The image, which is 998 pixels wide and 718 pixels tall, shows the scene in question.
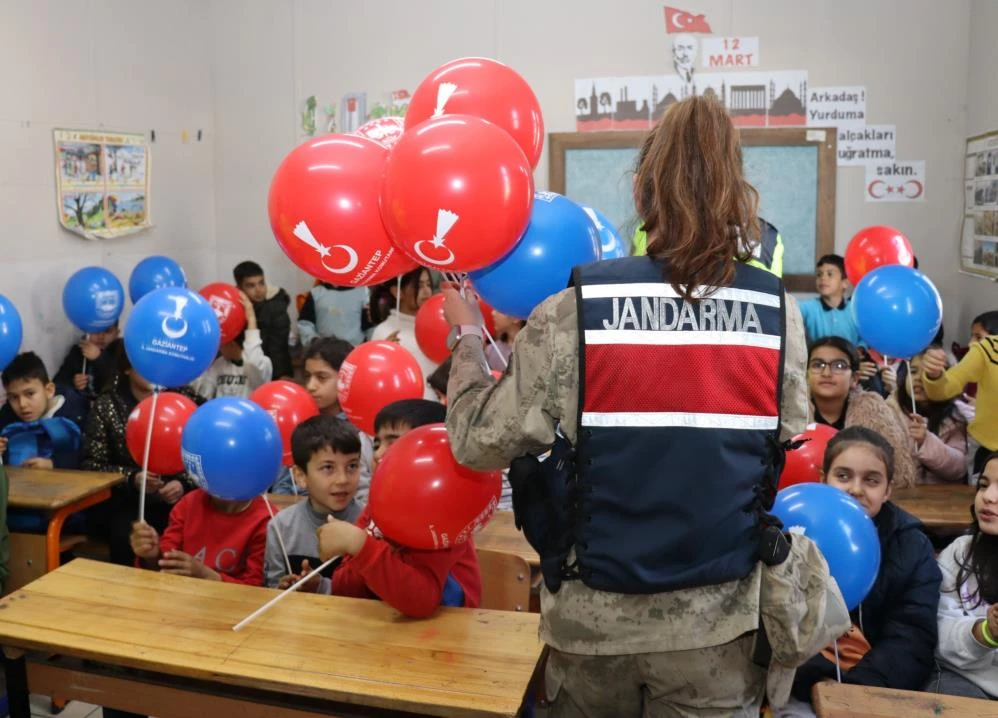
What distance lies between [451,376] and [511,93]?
79 cm

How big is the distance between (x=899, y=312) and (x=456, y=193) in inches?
83.8

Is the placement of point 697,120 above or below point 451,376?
above

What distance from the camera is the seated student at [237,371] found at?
15.1ft

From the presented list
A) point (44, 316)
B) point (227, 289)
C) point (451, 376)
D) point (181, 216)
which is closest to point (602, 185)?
point (227, 289)

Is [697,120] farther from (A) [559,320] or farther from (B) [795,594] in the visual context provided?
(B) [795,594]

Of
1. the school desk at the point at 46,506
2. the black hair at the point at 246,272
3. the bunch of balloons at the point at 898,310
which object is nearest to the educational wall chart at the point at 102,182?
the black hair at the point at 246,272

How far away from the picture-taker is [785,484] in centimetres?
266

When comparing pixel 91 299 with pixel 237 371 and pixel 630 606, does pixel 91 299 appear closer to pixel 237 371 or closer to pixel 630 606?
pixel 237 371

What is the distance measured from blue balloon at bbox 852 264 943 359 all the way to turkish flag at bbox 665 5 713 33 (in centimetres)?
268

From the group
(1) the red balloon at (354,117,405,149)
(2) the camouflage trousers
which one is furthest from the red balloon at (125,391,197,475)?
(2) the camouflage trousers

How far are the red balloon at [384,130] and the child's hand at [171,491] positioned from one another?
67.3 inches

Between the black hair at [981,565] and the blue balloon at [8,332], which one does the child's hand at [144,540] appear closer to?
the blue balloon at [8,332]

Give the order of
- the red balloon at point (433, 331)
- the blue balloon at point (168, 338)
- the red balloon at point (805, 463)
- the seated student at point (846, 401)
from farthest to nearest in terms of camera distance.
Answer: the red balloon at point (433, 331) < the seated student at point (846, 401) < the blue balloon at point (168, 338) < the red balloon at point (805, 463)

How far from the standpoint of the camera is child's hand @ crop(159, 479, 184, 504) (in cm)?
325
